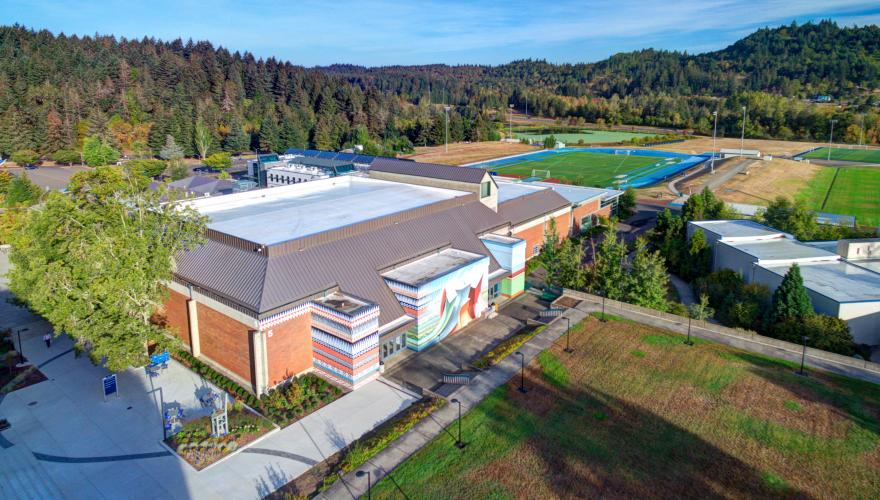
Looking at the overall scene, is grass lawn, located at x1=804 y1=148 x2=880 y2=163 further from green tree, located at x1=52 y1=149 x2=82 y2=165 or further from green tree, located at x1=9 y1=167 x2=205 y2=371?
green tree, located at x1=52 y1=149 x2=82 y2=165

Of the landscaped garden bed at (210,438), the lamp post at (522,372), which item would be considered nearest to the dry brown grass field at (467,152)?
the lamp post at (522,372)

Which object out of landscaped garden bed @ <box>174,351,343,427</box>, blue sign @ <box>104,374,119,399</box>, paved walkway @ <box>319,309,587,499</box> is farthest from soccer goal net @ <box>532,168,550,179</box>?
blue sign @ <box>104,374,119,399</box>

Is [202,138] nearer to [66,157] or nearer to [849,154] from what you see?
[66,157]

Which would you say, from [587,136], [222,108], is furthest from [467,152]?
[222,108]

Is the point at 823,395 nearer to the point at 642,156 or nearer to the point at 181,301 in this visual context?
the point at 181,301

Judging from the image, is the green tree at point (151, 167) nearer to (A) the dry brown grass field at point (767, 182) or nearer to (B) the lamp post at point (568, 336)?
(B) the lamp post at point (568, 336)

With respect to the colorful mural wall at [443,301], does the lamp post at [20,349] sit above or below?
below
